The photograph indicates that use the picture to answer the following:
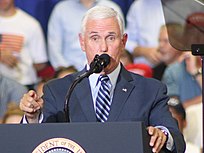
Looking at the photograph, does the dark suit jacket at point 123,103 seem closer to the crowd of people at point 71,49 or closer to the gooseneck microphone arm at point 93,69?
the gooseneck microphone arm at point 93,69

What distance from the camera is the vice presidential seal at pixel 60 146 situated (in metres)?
2.05

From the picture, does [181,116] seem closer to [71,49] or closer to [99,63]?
[71,49]

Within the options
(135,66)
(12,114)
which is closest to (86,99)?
(12,114)

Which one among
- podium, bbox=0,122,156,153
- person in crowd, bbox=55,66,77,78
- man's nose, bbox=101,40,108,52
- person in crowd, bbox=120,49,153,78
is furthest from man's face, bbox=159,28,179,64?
podium, bbox=0,122,156,153

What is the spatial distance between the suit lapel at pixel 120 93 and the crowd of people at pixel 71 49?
1649mm

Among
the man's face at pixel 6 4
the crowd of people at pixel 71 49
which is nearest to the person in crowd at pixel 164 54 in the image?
the crowd of people at pixel 71 49

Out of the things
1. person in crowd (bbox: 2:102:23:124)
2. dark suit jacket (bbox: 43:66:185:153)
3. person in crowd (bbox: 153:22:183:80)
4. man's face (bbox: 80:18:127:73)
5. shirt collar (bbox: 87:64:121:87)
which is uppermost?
person in crowd (bbox: 153:22:183:80)

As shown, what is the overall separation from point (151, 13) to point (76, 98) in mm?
1844

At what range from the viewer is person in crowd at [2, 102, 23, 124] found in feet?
13.1

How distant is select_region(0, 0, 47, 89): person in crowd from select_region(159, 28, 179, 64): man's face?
680 millimetres

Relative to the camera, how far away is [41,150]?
2.07 m

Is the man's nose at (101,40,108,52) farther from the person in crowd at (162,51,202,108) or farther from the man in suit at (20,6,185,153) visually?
the person in crowd at (162,51,202,108)

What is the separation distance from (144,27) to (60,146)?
2.24 m

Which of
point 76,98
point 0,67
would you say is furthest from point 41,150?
point 0,67
